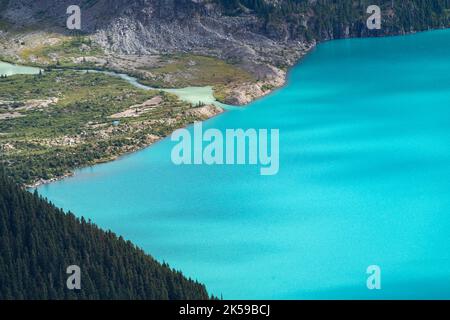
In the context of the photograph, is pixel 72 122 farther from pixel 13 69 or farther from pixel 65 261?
pixel 65 261

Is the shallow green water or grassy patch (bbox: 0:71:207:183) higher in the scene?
the shallow green water

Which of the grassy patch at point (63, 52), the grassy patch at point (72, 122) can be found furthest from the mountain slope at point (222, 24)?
the grassy patch at point (72, 122)

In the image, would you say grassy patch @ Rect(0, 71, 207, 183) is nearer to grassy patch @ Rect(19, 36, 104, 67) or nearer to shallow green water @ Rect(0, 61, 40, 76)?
shallow green water @ Rect(0, 61, 40, 76)

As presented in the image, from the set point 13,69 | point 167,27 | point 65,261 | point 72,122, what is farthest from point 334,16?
point 65,261

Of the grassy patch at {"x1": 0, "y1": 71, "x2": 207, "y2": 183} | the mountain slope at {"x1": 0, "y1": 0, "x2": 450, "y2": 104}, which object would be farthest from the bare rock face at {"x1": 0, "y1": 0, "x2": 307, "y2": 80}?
the grassy patch at {"x1": 0, "y1": 71, "x2": 207, "y2": 183}

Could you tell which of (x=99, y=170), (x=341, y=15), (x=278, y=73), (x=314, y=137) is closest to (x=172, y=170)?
(x=99, y=170)

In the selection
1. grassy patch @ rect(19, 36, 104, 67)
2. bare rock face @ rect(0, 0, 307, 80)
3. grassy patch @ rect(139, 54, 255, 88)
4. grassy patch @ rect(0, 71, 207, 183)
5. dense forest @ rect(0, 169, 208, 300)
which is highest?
bare rock face @ rect(0, 0, 307, 80)
